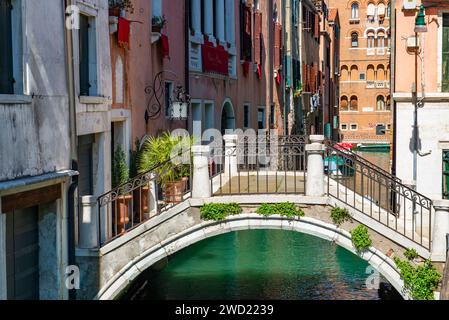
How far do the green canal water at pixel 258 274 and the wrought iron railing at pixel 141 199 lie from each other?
1.50 meters

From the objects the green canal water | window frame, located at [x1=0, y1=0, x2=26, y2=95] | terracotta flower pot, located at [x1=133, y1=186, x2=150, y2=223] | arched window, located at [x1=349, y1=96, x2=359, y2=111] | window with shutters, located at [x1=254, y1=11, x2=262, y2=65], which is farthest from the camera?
arched window, located at [x1=349, y1=96, x2=359, y2=111]

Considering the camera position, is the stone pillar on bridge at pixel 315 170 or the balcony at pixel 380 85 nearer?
the stone pillar on bridge at pixel 315 170

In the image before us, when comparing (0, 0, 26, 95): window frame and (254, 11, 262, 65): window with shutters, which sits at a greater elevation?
(254, 11, 262, 65): window with shutters

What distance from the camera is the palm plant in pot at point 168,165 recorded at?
11592 mm

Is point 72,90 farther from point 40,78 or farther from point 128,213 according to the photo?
point 128,213

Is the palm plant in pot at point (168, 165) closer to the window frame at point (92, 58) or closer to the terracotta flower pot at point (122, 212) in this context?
the terracotta flower pot at point (122, 212)

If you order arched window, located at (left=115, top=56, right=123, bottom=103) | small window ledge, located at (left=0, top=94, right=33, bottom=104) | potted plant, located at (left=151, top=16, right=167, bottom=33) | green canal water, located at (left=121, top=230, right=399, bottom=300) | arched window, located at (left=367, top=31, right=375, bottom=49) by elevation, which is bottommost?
green canal water, located at (left=121, top=230, right=399, bottom=300)

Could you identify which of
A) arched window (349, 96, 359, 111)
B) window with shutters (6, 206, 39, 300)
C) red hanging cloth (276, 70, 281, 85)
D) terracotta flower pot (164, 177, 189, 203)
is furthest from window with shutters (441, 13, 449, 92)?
arched window (349, 96, 359, 111)

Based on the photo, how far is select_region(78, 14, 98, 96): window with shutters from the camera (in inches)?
433

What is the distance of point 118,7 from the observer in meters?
12.2

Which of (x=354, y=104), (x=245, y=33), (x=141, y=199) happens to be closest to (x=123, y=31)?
(x=141, y=199)

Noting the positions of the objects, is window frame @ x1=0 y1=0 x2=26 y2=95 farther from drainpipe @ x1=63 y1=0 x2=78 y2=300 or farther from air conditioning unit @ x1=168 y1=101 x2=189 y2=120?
air conditioning unit @ x1=168 y1=101 x2=189 y2=120

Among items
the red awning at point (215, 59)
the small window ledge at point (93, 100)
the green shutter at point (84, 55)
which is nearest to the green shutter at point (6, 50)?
the small window ledge at point (93, 100)

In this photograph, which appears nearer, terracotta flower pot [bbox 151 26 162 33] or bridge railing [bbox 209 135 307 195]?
bridge railing [bbox 209 135 307 195]
